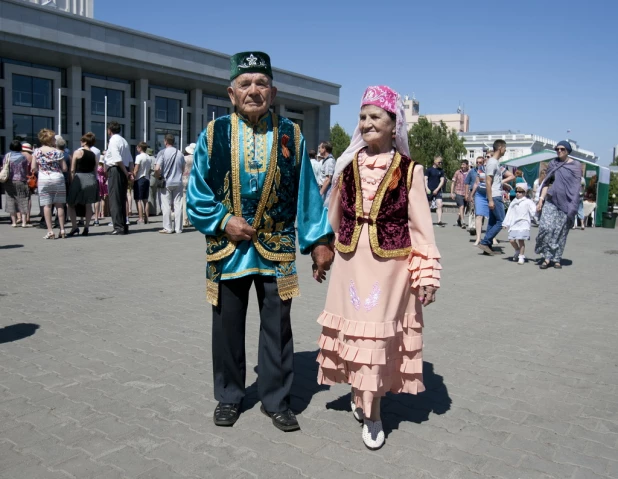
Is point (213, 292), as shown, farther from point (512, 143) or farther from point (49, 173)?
point (512, 143)

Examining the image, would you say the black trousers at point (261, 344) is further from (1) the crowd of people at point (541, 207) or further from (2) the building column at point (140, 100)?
(2) the building column at point (140, 100)

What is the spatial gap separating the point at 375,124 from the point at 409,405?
1887 millimetres

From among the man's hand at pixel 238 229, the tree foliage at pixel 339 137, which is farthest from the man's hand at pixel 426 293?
the tree foliage at pixel 339 137

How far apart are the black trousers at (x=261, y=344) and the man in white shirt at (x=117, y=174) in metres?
8.99

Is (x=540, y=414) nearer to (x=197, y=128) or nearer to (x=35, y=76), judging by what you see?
(x=35, y=76)

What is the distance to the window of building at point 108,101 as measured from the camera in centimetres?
3516

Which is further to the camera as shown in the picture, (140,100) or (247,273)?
(140,100)

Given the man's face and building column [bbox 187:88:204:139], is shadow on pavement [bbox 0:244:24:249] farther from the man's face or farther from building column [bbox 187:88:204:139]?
building column [bbox 187:88:204:139]

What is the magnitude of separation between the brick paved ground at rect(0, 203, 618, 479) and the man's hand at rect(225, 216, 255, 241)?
1142mm

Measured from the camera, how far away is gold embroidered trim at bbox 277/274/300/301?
3549mm

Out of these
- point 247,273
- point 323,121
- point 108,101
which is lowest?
point 247,273

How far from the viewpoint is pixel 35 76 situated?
32.6m

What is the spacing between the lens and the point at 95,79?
35.2m

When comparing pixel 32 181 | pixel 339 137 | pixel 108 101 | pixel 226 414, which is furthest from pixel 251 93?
pixel 339 137
